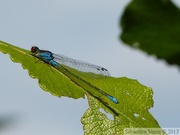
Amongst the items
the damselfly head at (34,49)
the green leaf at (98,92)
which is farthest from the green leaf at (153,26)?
the damselfly head at (34,49)

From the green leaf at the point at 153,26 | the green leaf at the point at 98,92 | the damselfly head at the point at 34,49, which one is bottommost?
the green leaf at the point at 153,26

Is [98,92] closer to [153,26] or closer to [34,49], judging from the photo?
[34,49]

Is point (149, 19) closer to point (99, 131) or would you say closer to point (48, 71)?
point (99, 131)

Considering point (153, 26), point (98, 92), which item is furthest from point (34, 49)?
point (153, 26)

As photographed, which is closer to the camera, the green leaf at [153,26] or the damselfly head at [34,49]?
the green leaf at [153,26]

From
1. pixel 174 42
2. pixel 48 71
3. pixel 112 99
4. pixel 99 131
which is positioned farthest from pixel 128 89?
pixel 174 42

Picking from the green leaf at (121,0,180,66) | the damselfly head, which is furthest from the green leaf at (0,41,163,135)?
the green leaf at (121,0,180,66)

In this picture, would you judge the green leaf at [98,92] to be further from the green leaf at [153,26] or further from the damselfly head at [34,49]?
the green leaf at [153,26]
